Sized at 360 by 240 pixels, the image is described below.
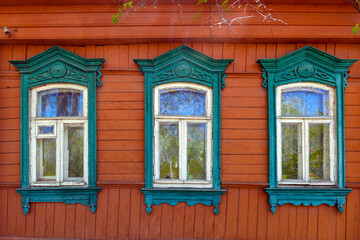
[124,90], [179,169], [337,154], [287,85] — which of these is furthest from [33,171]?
[337,154]

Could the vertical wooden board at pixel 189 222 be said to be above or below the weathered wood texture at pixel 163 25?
below

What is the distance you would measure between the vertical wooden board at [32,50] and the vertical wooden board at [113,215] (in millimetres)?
2118

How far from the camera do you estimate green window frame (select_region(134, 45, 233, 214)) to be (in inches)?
133

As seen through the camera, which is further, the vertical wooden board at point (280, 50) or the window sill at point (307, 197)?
the vertical wooden board at point (280, 50)

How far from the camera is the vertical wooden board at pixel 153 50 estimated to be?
347 cm

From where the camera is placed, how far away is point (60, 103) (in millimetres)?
3533

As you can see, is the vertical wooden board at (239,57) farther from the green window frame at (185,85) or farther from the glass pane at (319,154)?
the glass pane at (319,154)

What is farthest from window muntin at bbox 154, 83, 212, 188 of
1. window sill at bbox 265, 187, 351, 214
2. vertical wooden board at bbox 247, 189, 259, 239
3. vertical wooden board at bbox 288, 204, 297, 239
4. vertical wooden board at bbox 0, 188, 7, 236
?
vertical wooden board at bbox 0, 188, 7, 236

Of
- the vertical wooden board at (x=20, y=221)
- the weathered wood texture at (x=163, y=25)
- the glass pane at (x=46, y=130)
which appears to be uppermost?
the weathered wood texture at (x=163, y=25)

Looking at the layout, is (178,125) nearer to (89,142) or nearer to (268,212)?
(89,142)

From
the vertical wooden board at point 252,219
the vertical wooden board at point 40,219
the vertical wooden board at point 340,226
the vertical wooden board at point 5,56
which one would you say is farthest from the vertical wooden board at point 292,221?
the vertical wooden board at point 5,56

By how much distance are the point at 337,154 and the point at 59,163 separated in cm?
368

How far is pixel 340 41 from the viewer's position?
344 cm

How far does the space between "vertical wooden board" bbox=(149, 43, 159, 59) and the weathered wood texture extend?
0.24 feet
